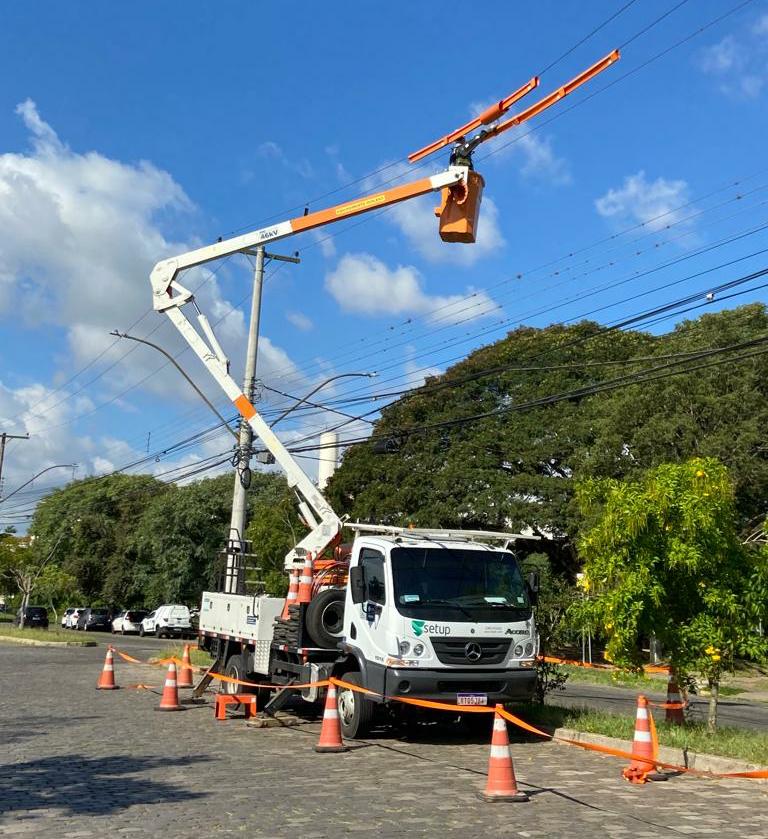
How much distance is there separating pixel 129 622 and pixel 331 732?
46.2 metres

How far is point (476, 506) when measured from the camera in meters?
35.4

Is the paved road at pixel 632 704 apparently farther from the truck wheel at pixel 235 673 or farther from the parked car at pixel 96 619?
the parked car at pixel 96 619

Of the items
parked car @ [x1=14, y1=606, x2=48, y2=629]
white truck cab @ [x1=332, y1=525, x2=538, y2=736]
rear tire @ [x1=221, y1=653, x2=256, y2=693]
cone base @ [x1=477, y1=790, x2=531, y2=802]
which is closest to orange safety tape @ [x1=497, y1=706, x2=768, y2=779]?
cone base @ [x1=477, y1=790, x2=531, y2=802]

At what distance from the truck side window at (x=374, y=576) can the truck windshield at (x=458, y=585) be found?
0.72 feet

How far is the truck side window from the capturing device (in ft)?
38.8

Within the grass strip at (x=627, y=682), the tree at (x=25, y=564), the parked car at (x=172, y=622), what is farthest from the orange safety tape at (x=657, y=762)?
the tree at (x=25, y=564)

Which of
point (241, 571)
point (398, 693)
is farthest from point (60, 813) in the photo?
point (241, 571)

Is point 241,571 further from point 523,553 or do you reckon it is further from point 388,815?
point 523,553

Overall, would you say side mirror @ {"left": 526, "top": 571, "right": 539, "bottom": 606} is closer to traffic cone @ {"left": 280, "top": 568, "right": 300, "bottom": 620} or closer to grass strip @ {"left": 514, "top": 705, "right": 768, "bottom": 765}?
grass strip @ {"left": 514, "top": 705, "right": 768, "bottom": 765}

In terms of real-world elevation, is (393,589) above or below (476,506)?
below

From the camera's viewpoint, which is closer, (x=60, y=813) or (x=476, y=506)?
(x=60, y=813)

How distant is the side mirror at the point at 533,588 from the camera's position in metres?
12.4

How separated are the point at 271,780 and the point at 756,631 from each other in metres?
5.94

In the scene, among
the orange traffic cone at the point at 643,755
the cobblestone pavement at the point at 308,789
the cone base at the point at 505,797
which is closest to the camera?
the cobblestone pavement at the point at 308,789
